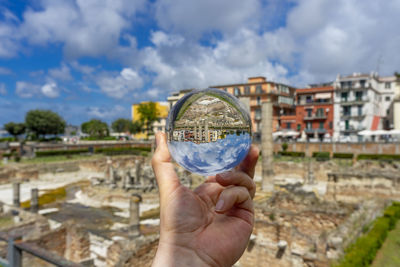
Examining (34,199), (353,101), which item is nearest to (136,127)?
(353,101)

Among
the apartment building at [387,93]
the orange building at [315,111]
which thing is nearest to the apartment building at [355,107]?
the orange building at [315,111]

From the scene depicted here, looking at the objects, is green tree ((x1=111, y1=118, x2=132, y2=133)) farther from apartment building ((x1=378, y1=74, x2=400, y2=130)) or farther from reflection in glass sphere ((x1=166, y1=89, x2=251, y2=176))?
reflection in glass sphere ((x1=166, y1=89, x2=251, y2=176))

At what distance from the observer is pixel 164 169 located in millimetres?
2305

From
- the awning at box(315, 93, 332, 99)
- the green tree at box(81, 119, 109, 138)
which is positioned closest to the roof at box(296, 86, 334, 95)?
the awning at box(315, 93, 332, 99)

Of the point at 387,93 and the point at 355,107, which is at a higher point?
the point at 387,93

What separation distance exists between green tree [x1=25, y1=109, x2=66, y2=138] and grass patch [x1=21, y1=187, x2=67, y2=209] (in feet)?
125

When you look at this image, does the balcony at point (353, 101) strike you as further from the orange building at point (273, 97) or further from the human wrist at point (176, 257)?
the human wrist at point (176, 257)

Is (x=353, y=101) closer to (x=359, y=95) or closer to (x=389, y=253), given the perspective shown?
(x=359, y=95)

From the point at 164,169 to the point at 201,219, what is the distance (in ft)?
1.58

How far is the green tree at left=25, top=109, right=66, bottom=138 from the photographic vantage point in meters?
59.6

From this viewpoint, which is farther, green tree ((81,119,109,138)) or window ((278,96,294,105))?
green tree ((81,119,109,138))

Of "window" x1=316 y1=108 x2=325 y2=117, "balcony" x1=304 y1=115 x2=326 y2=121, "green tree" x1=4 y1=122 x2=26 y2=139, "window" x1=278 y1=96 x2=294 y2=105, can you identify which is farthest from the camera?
"green tree" x1=4 y1=122 x2=26 y2=139

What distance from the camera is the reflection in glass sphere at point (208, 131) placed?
2.08 meters

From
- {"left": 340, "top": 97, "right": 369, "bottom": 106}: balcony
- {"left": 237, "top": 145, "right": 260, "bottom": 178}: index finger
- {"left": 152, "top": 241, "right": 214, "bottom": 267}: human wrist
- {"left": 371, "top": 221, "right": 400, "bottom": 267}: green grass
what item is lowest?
{"left": 371, "top": 221, "right": 400, "bottom": 267}: green grass
